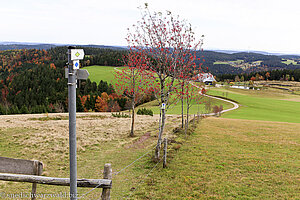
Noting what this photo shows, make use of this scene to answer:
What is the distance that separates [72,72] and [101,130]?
18.5 m

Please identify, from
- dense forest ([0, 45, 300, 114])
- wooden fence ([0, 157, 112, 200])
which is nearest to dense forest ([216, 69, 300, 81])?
dense forest ([0, 45, 300, 114])

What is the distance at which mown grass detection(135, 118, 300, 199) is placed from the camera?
7754 millimetres

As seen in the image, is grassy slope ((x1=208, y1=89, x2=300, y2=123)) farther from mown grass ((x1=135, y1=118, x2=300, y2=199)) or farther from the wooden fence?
the wooden fence

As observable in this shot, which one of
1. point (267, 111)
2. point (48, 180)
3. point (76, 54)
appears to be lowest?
point (267, 111)

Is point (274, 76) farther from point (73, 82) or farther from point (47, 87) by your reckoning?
point (73, 82)

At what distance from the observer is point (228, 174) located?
970cm

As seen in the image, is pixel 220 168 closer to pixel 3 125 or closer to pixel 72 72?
pixel 72 72

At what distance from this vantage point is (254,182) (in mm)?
8797

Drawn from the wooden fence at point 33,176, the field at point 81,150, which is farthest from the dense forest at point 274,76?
the wooden fence at point 33,176

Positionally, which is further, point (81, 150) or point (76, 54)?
point (81, 150)

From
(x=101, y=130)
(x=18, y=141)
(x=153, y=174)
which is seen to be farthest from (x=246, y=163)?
(x=18, y=141)

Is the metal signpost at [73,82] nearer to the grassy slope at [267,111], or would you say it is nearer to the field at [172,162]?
the field at [172,162]

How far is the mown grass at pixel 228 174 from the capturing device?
7.75 m

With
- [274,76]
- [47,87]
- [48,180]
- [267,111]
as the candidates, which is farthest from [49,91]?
[274,76]
